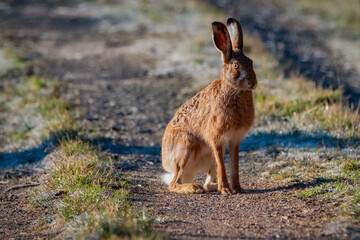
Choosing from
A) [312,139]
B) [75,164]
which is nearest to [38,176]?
[75,164]

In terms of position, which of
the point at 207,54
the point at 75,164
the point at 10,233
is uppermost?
the point at 207,54

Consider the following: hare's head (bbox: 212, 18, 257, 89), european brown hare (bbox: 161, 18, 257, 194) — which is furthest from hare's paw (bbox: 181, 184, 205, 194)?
hare's head (bbox: 212, 18, 257, 89)

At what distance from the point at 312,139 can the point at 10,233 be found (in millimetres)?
4055

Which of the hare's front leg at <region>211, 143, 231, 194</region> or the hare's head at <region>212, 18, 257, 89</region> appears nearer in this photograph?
the hare's head at <region>212, 18, 257, 89</region>

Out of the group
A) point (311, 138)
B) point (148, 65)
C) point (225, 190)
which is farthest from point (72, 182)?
point (148, 65)

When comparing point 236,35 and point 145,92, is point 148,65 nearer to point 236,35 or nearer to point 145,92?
point 145,92

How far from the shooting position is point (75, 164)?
4883 millimetres

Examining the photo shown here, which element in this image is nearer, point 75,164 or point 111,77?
point 75,164

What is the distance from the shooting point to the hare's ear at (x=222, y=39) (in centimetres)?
441

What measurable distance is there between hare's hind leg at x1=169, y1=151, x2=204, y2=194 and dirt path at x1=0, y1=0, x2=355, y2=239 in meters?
0.11

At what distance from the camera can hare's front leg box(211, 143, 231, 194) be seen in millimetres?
4637

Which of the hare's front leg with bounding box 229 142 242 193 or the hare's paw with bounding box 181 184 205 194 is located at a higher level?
the hare's front leg with bounding box 229 142 242 193

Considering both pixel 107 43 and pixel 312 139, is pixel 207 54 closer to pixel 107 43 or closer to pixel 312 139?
pixel 107 43

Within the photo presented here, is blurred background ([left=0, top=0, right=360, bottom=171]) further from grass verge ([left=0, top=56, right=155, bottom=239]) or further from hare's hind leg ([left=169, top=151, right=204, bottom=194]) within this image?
hare's hind leg ([left=169, top=151, right=204, bottom=194])
